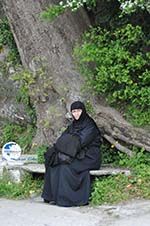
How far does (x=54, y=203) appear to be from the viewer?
7023 millimetres

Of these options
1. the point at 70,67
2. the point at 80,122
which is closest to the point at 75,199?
the point at 80,122

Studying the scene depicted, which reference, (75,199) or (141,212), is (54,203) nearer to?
(75,199)

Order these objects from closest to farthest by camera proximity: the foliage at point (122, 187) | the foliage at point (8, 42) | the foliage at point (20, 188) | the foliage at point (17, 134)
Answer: the foliage at point (122, 187)
the foliage at point (20, 188)
the foliage at point (17, 134)
the foliage at point (8, 42)

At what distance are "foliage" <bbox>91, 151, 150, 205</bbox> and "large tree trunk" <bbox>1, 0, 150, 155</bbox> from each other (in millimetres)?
1161

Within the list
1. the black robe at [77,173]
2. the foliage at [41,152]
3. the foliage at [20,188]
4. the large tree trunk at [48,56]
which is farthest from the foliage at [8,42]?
the black robe at [77,173]

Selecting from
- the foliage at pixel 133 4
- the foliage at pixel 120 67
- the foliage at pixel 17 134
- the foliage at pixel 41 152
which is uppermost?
the foliage at pixel 133 4

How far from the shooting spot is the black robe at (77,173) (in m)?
6.92

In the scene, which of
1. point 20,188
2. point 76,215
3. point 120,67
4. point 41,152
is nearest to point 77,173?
point 76,215

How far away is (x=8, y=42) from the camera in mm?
10484

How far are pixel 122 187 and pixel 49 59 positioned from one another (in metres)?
2.89

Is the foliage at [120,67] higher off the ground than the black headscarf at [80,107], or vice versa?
the foliage at [120,67]

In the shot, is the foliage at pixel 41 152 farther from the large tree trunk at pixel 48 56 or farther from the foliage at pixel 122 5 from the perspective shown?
the foliage at pixel 122 5

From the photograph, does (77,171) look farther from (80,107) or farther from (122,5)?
(122,5)

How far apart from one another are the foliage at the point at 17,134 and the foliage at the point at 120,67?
186 centimetres
